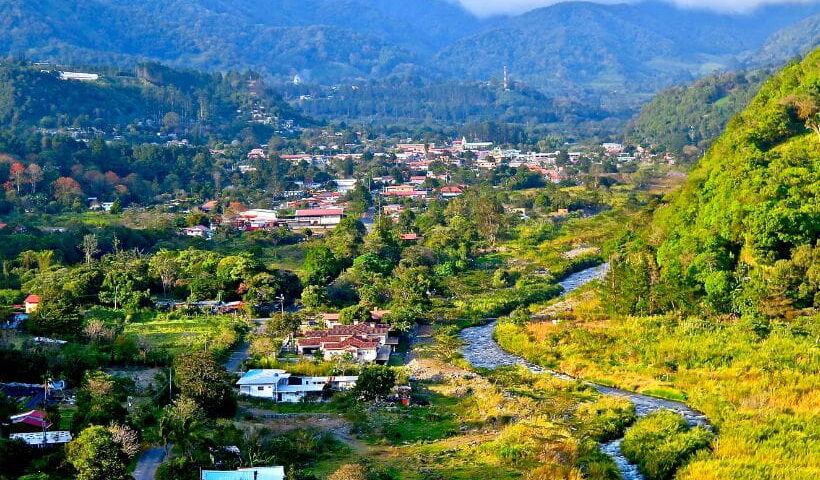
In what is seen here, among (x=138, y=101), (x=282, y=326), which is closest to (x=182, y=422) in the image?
(x=282, y=326)

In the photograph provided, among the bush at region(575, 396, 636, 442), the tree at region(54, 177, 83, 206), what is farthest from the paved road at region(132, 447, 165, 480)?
the tree at region(54, 177, 83, 206)

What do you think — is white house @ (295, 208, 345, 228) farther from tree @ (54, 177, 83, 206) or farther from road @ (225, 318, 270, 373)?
road @ (225, 318, 270, 373)

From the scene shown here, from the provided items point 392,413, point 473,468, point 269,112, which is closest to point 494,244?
point 392,413

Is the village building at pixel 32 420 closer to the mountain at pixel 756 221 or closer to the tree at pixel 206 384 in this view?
the tree at pixel 206 384

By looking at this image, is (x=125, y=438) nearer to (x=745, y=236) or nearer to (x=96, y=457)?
(x=96, y=457)

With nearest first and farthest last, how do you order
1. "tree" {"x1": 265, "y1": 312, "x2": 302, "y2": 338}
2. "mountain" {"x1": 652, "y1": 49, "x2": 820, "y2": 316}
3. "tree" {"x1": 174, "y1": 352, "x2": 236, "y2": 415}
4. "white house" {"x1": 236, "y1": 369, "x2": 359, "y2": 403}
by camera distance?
"tree" {"x1": 174, "y1": 352, "x2": 236, "y2": 415}
"white house" {"x1": 236, "y1": 369, "x2": 359, "y2": 403}
"mountain" {"x1": 652, "y1": 49, "x2": 820, "y2": 316}
"tree" {"x1": 265, "y1": 312, "x2": 302, "y2": 338}
